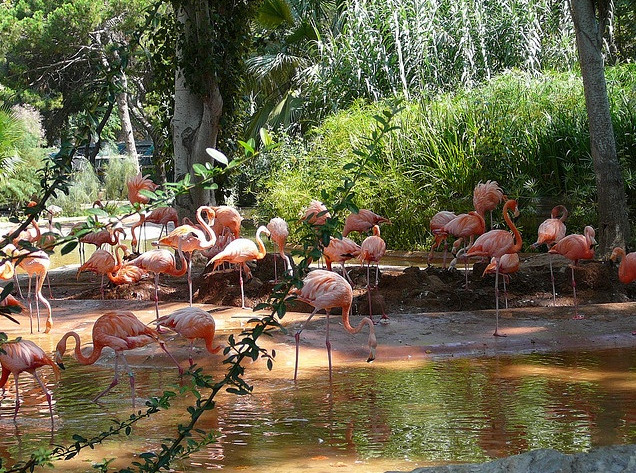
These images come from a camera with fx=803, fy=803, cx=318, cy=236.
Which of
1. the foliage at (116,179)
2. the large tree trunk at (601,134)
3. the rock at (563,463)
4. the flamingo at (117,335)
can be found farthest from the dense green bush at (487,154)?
the foliage at (116,179)

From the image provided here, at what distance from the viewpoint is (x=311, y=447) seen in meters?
4.04

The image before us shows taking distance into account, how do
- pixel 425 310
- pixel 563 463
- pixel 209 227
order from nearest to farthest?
1. pixel 563 463
2. pixel 425 310
3. pixel 209 227

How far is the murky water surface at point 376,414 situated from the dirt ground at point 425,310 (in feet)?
Result: 1.02

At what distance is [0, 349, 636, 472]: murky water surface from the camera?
12.8 ft

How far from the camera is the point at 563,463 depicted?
7.77 ft

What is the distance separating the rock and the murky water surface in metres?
1.32

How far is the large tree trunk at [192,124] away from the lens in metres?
10.0

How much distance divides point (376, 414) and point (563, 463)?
7.66ft

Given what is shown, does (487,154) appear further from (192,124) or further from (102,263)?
(102,263)

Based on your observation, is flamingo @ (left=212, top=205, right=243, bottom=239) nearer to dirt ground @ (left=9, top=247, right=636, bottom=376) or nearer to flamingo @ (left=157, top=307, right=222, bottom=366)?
dirt ground @ (left=9, top=247, right=636, bottom=376)

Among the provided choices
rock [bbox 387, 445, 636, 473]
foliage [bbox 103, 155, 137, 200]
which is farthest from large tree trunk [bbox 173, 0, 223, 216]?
foliage [bbox 103, 155, 137, 200]

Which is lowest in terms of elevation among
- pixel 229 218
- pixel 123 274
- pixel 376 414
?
pixel 376 414

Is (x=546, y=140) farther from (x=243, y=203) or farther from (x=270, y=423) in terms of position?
(x=243, y=203)

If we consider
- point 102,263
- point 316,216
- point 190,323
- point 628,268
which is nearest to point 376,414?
point 190,323
